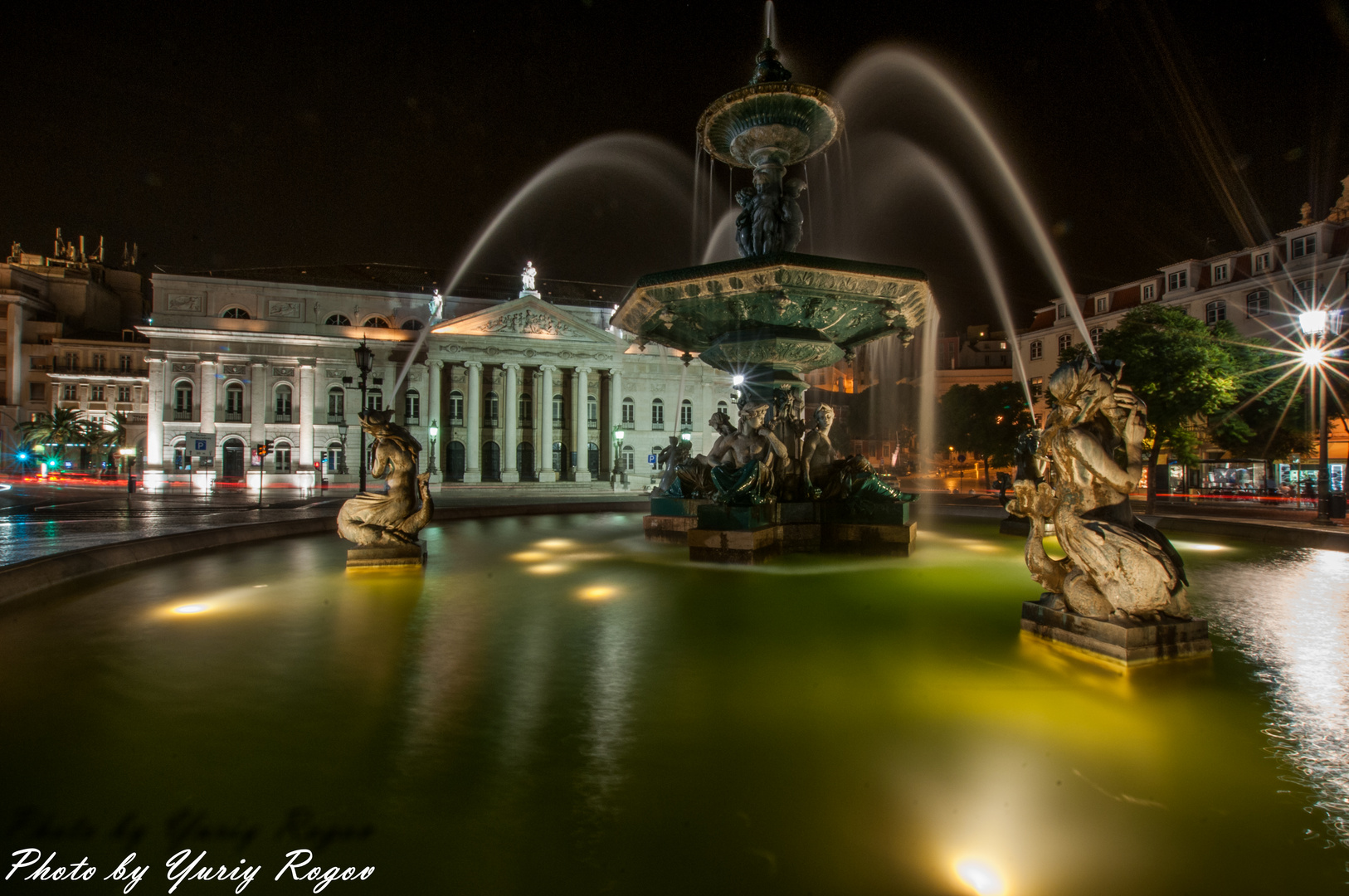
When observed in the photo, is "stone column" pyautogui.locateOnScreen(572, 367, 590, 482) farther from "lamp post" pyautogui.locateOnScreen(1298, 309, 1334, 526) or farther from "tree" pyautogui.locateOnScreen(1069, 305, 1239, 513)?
"lamp post" pyautogui.locateOnScreen(1298, 309, 1334, 526)

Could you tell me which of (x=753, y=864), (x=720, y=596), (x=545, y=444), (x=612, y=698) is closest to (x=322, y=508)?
(x=720, y=596)

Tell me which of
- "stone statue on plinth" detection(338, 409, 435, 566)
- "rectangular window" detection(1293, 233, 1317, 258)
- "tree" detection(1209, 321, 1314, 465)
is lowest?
"stone statue on plinth" detection(338, 409, 435, 566)

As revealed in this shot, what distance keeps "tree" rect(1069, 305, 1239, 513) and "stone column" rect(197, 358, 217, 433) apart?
2514 inches

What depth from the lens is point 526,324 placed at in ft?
197

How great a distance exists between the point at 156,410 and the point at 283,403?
30.5 ft

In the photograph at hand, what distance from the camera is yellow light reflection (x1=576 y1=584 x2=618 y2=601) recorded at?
6.84 meters

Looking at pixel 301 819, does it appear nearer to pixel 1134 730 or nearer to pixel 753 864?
pixel 753 864

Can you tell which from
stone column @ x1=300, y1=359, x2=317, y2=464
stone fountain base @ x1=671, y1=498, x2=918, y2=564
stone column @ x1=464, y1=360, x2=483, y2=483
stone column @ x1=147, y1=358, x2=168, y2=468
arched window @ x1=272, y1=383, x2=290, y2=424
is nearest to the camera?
stone fountain base @ x1=671, y1=498, x2=918, y2=564

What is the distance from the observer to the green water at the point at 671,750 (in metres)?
2.40

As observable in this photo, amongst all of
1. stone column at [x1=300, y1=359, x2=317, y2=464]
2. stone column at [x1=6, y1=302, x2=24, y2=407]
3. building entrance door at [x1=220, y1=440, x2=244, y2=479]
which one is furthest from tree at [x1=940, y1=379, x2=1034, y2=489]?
stone column at [x1=6, y1=302, x2=24, y2=407]

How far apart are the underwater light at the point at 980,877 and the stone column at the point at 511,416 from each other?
5698cm

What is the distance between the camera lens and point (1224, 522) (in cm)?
1277

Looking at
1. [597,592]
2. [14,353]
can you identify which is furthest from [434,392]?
[597,592]

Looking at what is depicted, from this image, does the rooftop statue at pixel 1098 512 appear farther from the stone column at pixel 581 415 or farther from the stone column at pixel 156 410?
the stone column at pixel 156 410
